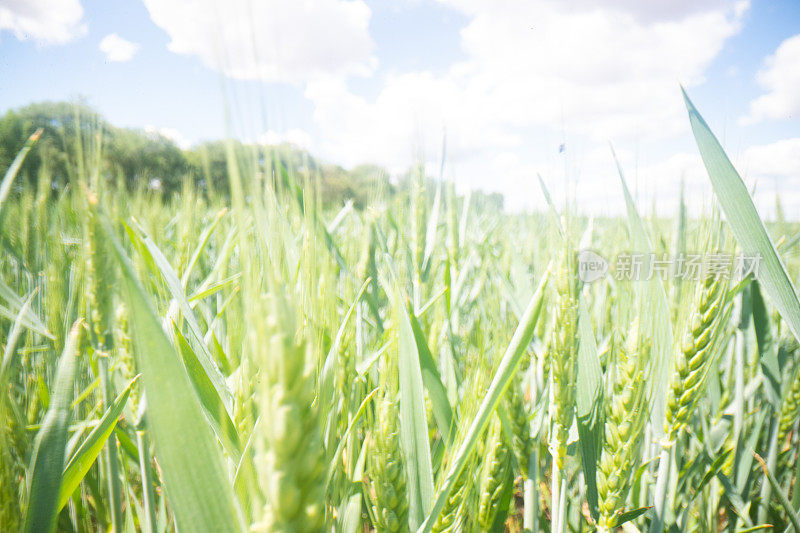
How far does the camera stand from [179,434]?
0.35 metres

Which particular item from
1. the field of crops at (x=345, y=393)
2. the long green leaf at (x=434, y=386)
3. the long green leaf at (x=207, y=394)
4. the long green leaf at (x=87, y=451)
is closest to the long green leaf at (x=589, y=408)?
the field of crops at (x=345, y=393)

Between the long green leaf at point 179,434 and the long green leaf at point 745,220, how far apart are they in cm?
Answer: 90

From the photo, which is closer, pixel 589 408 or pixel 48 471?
pixel 48 471

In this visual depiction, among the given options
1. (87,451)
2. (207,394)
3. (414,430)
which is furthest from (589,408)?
(87,451)

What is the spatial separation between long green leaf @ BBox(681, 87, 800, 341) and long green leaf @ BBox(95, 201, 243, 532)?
2.95 ft

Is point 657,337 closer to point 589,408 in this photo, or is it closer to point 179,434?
point 589,408

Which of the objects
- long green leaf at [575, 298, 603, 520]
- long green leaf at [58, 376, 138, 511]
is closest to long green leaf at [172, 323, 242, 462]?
long green leaf at [58, 376, 138, 511]

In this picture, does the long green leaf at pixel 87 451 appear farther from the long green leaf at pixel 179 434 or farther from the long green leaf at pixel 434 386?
the long green leaf at pixel 434 386

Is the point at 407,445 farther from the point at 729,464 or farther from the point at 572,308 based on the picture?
the point at 729,464

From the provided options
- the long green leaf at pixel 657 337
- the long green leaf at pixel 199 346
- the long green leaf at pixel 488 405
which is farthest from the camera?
the long green leaf at pixel 657 337

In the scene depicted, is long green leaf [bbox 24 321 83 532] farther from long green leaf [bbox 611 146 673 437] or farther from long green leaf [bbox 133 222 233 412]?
long green leaf [bbox 611 146 673 437]

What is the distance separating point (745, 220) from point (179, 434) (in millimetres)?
945

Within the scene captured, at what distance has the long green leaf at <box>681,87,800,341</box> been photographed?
27.2 inches

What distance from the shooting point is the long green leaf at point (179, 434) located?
13.6 inches
